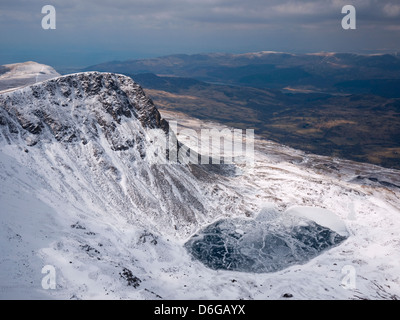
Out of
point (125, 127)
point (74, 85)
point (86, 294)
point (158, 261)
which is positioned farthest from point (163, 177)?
point (86, 294)

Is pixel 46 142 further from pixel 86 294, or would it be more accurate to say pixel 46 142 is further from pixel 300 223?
pixel 300 223

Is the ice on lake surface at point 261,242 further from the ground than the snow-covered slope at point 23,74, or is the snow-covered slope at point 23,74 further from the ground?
the snow-covered slope at point 23,74

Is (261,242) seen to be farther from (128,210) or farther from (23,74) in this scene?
(23,74)

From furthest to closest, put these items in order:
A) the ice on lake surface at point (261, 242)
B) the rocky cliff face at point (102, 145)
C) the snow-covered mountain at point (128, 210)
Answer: the rocky cliff face at point (102, 145) → the ice on lake surface at point (261, 242) → the snow-covered mountain at point (128, 210)

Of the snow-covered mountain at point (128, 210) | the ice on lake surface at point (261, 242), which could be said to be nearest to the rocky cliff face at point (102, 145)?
the snow-covered mountain at point (128, 210)

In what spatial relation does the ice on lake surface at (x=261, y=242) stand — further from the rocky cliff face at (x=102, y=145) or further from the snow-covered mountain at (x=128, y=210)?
the rocky cliff face at (x=102, y=145)

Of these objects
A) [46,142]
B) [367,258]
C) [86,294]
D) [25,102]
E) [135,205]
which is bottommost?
[367,258]

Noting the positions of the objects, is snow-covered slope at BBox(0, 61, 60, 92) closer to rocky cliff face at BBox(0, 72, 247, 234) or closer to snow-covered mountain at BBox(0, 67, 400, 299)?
rocky cliff face at BBox(0, 72, 247, 234)
